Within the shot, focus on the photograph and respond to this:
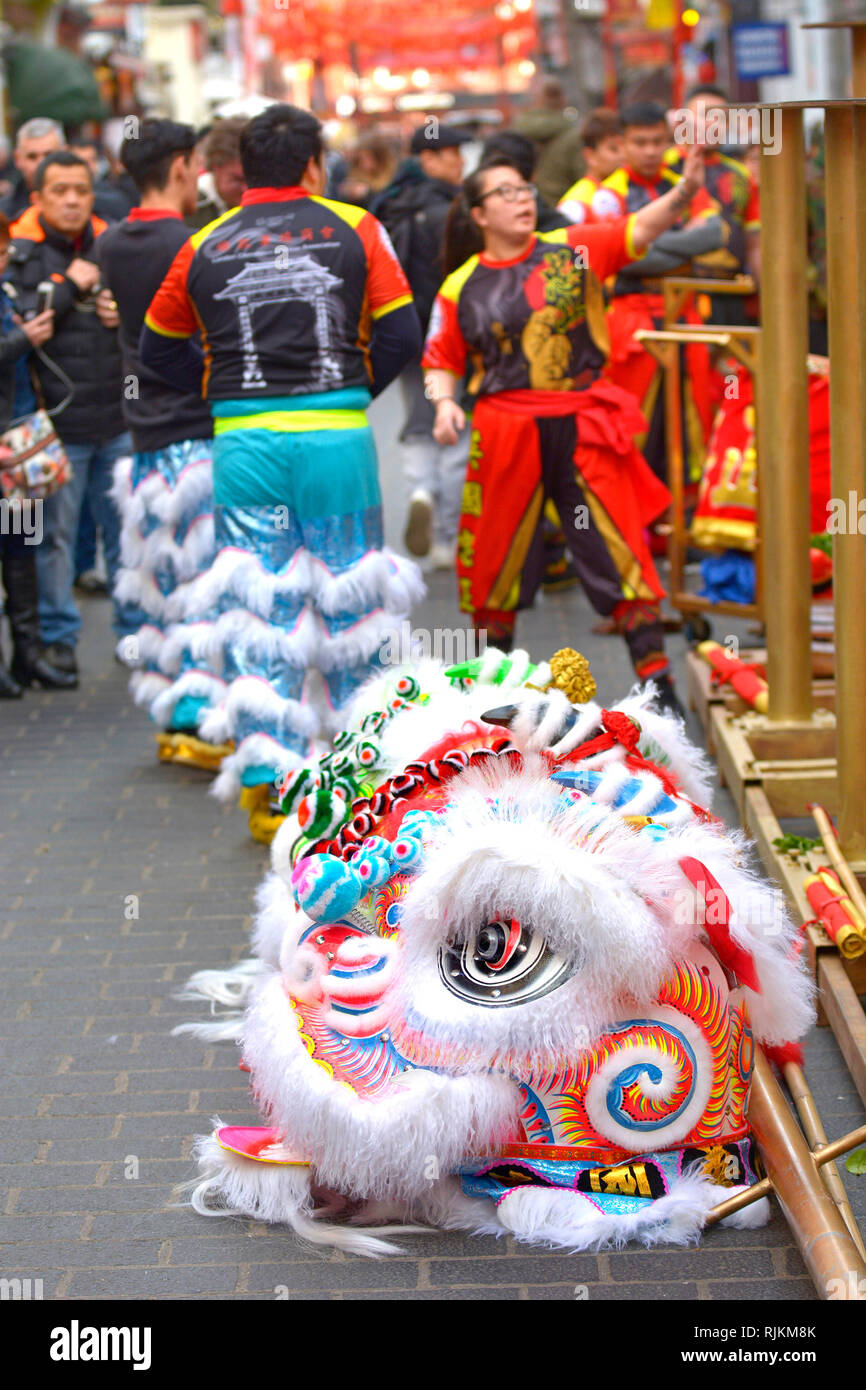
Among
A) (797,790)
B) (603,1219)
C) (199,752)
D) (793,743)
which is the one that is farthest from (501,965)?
(199,752)

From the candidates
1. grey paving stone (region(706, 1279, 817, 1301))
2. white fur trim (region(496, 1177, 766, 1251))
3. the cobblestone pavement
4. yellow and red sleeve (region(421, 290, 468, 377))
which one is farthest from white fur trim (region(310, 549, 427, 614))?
grey paving stone (region(706, 1279, 817, 1301))

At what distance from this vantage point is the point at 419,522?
367 inches

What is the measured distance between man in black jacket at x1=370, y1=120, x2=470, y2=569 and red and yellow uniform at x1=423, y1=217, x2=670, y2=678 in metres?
3.10

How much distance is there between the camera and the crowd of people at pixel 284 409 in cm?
548

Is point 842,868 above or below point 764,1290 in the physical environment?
above

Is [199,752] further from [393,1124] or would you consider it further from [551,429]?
[393,1124]

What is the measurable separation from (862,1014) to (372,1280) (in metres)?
1.37

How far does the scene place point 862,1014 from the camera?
394 cm

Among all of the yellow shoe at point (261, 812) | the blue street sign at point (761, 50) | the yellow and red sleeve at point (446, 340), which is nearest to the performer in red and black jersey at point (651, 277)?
the yellow and red sleeve at point (446, 340)

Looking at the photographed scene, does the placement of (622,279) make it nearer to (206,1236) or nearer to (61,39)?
(206,1236)

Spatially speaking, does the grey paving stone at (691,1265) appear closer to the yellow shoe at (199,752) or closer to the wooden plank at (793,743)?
the wooden plank at (793,743)

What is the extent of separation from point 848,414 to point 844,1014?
138 cm

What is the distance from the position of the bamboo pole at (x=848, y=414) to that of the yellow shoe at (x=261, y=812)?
2102 mm

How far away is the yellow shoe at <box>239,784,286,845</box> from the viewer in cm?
573
